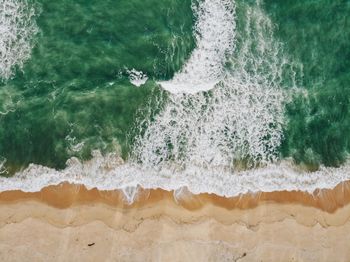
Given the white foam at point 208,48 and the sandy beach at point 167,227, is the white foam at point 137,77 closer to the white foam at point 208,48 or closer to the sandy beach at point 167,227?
the white foam at point 208,48

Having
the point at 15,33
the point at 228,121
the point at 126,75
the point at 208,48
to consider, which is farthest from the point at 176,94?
the point at 15,33

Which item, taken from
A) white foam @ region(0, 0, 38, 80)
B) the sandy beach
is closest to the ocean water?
white foam @ region(0, 0, 38, 80)

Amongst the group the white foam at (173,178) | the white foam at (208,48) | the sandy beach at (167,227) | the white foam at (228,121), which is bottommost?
the sandy beach at (167,227)

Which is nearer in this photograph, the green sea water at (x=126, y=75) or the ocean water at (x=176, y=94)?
the ocean water at (x=176, y=94)

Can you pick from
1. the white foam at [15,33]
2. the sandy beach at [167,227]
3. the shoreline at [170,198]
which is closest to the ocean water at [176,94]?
the white foam at [15,33]

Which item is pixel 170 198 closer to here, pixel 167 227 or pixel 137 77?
pixel 167 227

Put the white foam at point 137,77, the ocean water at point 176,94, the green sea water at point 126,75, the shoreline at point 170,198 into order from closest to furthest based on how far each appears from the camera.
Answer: the shoreline at point 170,198, the ocean water at point 176,94, the green sea water at point 126,75, the white foam at point 137,77

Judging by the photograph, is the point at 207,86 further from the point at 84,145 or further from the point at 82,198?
the point at 82,198
